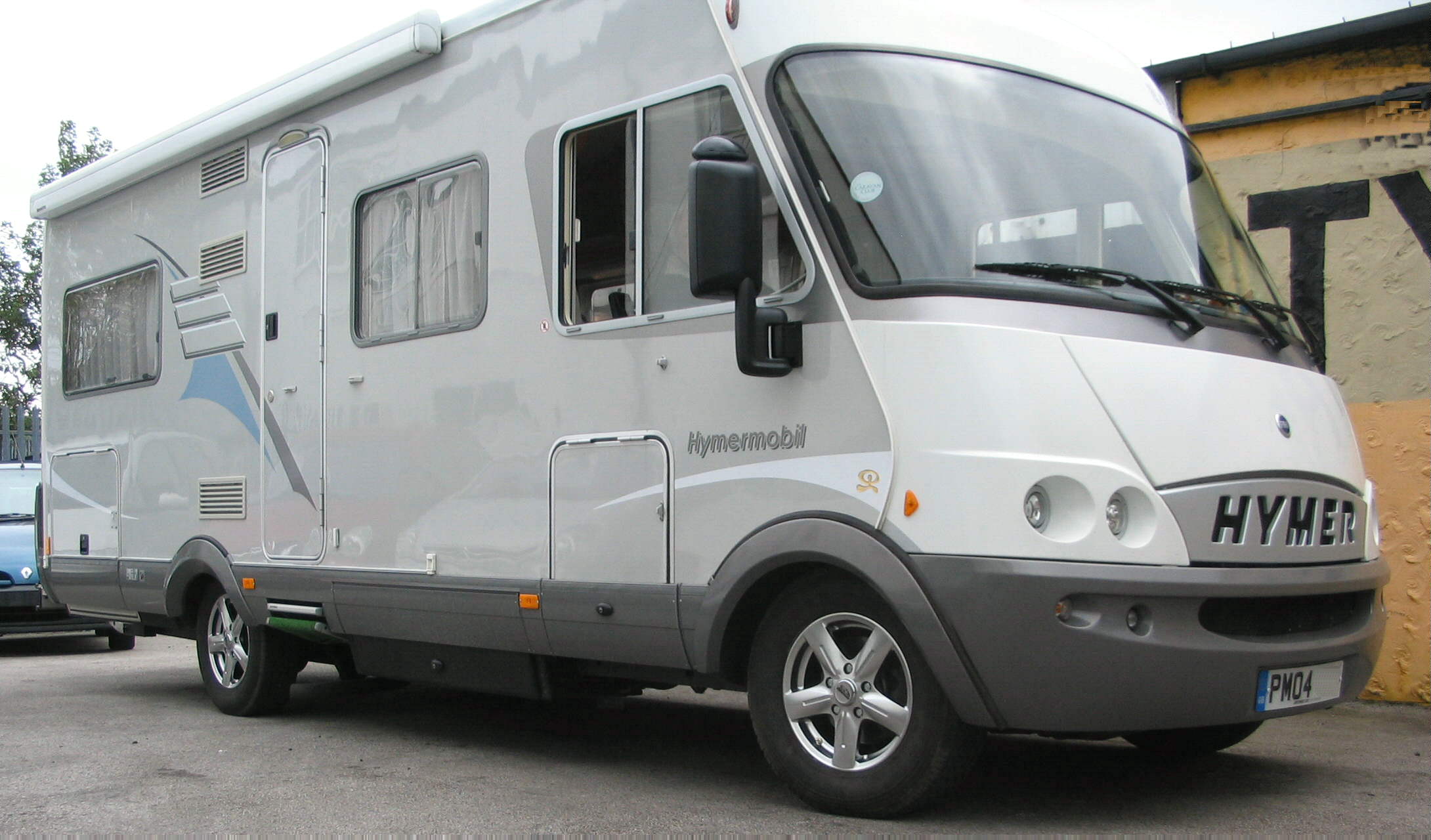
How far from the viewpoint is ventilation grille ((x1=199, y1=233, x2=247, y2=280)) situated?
320 inches

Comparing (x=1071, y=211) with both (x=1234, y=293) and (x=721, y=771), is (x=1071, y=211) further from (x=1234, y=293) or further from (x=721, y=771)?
(x=721, y=771)

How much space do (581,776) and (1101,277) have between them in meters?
2.94

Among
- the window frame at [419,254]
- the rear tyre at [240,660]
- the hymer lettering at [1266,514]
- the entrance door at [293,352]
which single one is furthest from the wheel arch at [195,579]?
the hymer lettering at [1266,514]

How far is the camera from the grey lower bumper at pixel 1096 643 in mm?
4496

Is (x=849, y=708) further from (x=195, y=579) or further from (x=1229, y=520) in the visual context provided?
(x=195, y=579)

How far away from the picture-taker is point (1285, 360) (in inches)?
209

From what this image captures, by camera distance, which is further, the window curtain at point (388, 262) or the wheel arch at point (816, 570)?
the window curtain at point (388, 262)

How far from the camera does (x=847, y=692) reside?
492 centimetres

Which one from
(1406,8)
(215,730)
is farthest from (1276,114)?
(215,730)

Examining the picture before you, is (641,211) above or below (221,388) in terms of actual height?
above

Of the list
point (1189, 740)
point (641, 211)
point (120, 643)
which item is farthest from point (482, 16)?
point (120, 643)

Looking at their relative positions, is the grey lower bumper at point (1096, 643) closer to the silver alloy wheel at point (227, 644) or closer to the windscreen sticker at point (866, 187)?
the windscreen sticker at point (866, 187)

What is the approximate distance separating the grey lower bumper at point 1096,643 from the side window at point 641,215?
130cm

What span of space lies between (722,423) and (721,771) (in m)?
1.63
